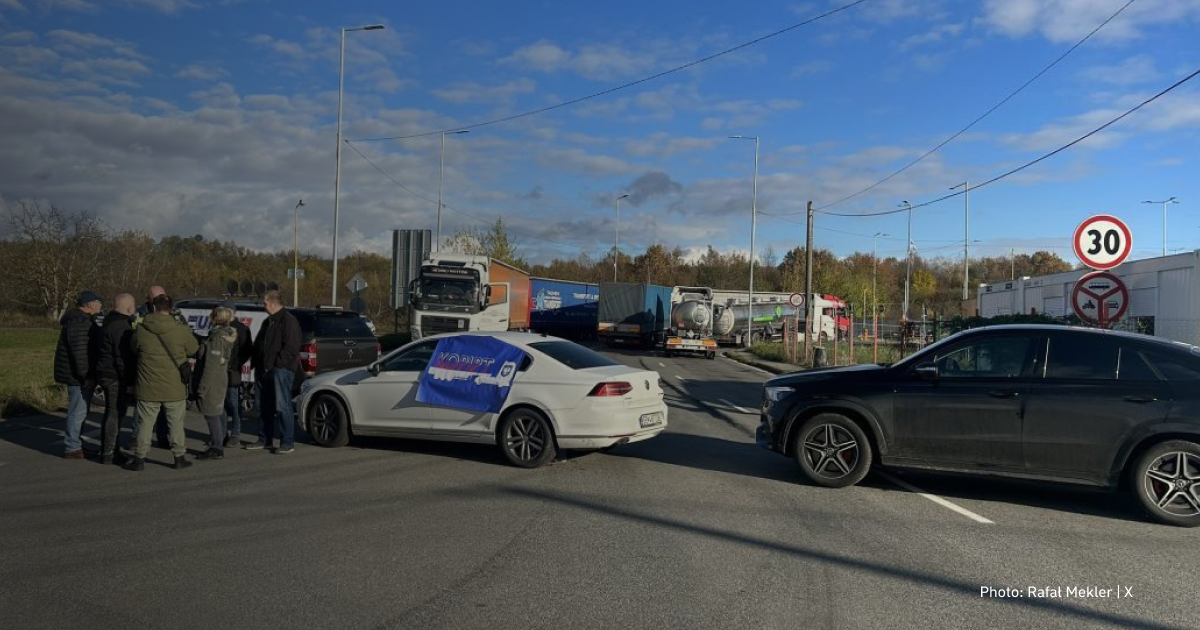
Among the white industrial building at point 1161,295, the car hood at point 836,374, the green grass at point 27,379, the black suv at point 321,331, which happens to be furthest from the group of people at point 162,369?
the white industrial building at point 1161,295

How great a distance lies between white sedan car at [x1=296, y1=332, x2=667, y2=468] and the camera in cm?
887

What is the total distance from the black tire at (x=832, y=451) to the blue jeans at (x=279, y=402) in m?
5.76

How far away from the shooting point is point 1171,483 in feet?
22.8

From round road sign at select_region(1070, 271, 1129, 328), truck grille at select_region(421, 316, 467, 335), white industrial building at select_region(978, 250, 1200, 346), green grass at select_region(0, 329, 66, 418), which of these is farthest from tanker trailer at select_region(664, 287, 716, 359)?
round road sign at select_region(1070, 271, 1129, 328)

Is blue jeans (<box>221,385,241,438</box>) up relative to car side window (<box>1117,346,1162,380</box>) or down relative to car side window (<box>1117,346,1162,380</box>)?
down

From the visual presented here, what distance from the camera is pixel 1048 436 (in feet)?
24.0

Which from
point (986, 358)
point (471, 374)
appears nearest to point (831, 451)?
point (986, 358)

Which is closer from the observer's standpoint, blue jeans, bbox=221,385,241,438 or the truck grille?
blue jeans, bbox=221,385,241,438

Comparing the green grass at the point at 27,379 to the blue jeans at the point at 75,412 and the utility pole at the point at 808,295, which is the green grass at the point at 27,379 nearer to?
the blue jeans at the point at 75,412

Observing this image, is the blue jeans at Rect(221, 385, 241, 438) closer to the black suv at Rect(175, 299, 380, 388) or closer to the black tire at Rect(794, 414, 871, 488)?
the black suv at Rect(175, 299, 380, 388)

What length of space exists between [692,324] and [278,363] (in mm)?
29264

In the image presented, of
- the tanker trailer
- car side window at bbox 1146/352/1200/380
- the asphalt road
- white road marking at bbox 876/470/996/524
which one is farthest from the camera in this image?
the tanker trailer

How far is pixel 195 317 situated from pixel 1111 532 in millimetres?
12860

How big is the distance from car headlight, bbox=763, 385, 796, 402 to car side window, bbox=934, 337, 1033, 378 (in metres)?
1.43
